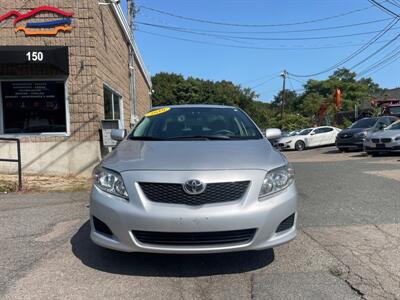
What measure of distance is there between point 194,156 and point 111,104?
11192 millimetres

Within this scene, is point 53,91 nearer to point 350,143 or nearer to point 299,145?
point 350,143

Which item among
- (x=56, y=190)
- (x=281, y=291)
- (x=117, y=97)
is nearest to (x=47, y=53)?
(x=56, y=190)

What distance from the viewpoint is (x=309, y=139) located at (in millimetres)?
28984

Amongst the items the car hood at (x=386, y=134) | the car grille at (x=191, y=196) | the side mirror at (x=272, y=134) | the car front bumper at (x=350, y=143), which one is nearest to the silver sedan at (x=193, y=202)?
the car grille at (x=191, y=196)

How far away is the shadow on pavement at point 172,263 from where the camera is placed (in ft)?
14.9

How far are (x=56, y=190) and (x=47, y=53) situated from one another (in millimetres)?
3386

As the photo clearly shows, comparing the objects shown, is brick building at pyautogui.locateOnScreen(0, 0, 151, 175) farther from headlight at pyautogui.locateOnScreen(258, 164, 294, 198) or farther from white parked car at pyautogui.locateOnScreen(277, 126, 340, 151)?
white parked car at pyautogui.locateOnScreen(277, 126, 340, 151)

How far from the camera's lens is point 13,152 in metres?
11.7

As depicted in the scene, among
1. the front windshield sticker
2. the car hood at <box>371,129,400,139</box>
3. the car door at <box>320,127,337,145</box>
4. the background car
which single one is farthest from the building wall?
the front windshield sticker

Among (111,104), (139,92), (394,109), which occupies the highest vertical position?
(139,92)

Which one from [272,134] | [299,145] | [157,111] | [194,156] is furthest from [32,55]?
[299,145]

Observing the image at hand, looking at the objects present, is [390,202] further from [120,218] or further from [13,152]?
[13,152]

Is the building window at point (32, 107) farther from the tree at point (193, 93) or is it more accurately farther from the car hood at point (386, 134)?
the tree at point (193, 93)

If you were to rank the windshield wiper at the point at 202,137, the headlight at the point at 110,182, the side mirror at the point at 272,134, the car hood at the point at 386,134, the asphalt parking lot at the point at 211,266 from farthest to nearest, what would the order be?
the car hood at the point at 386,134
the side mirror at the point at 272,134
the windshield wiper at the point at 202,137
the headlight at the point at 110,182
the asphalt parking lot at the point at 211,266
